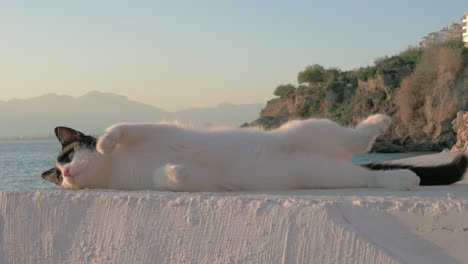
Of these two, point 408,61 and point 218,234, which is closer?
point 218,234

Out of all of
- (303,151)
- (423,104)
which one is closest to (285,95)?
(423,104)

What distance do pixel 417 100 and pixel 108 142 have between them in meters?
30.8

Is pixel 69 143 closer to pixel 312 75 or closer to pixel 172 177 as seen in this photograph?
pixel 172 177

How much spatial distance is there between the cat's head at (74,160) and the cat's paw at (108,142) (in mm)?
145

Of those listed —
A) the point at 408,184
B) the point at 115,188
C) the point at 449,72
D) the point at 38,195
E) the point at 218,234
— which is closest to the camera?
the point at 218,234

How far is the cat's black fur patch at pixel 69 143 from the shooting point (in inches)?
88.0


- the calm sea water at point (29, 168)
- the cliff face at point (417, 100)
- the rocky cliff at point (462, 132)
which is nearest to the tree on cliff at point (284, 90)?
the cliff face at point (417, 100)

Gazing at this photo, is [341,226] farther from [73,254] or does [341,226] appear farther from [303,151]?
[73,254]

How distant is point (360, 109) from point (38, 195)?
35.8 metres

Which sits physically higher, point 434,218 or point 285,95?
point 285,95

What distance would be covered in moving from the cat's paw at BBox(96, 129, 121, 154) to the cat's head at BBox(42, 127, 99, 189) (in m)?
0.15

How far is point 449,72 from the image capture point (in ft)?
95.8

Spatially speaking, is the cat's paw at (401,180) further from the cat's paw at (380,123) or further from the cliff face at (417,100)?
the cliff face at (417,100)

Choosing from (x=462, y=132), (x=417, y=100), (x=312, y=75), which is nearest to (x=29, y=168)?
(x=462, y=132)
